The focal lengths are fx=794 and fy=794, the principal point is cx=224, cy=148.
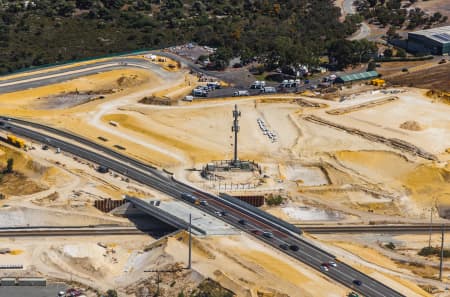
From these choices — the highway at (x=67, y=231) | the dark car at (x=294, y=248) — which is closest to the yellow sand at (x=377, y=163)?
the dark car at (x=294, y=248)

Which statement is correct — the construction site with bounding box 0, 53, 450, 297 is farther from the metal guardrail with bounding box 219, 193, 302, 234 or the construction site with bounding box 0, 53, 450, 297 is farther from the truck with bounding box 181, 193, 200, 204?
the metal guardrail with bounding box 219, 193, 302, 234

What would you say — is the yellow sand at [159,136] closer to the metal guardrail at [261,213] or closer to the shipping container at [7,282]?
the metal guardrail at [261,213]

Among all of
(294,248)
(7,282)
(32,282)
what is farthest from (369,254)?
(7,282)

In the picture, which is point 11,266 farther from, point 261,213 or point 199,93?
point 199,93

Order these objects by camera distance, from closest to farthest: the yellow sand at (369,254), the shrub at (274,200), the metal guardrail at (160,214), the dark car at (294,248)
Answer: the dark car at (294,248) → the yellow sand at (369,254) → the metal guardrail at (160,214) → the shrub at (274,200)

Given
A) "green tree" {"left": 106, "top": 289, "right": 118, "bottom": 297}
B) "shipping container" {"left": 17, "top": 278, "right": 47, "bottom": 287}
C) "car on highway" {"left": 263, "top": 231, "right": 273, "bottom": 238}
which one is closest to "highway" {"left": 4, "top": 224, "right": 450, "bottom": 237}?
"car on highway" {"left": 263, "top": 231, "right": 273, "bottom": 238}

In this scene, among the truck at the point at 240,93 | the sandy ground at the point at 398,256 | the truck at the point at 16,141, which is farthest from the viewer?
the truck at the point at 240,93
